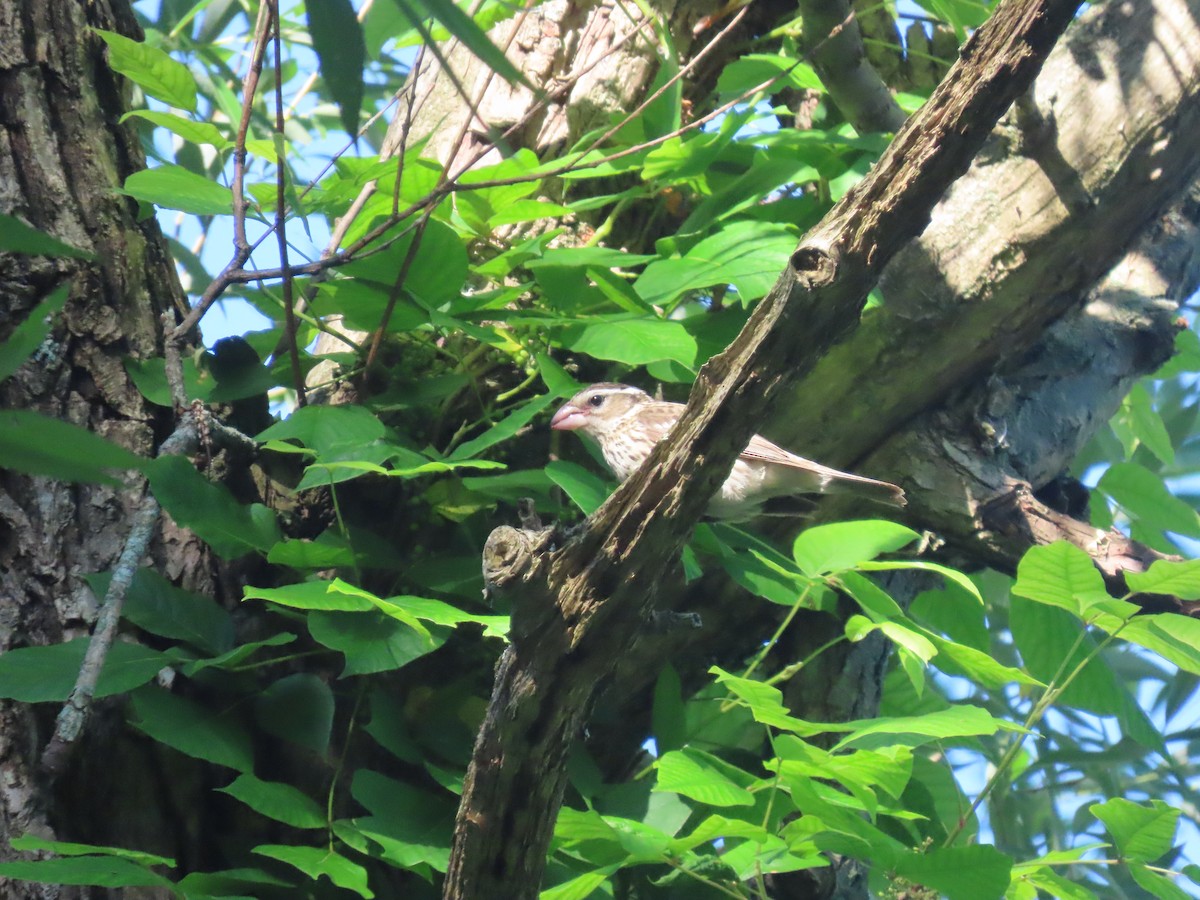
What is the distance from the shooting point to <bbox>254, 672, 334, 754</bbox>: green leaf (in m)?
2.30

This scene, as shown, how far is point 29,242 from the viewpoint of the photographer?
72cm

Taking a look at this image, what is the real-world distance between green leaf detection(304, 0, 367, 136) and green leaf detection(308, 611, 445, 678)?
60.2 inches

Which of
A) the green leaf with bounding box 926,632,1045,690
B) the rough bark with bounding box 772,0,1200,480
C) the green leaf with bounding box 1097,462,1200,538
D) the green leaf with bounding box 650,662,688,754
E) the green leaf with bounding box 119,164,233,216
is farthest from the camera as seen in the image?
the green leaf with bounding box 1097,462,1200,538

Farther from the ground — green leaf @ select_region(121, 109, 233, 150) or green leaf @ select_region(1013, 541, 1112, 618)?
green leaf @ select_region(121, 109, 233, 150)

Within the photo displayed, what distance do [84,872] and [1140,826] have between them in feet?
6.40

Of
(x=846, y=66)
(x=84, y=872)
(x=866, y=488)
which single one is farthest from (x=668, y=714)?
(x=846, y=66)

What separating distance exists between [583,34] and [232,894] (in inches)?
102

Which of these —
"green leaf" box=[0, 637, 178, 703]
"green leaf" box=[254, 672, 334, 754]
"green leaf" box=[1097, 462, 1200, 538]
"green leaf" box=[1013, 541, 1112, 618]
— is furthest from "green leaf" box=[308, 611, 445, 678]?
"green leaf" box=[1097, 462, 1200, 538]

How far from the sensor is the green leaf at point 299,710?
230 cm

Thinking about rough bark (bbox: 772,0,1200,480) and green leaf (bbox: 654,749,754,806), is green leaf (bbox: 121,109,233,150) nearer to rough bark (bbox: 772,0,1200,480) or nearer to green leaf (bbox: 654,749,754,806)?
rough bark (bbox: 772,0,1200,480)

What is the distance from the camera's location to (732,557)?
251cm

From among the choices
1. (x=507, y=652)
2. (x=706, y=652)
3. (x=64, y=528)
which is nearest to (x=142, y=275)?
(x=64, y=528)

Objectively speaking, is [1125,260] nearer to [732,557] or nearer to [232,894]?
[732,557]

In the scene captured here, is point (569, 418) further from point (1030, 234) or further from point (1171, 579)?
point (1171, 579)
